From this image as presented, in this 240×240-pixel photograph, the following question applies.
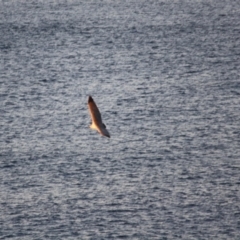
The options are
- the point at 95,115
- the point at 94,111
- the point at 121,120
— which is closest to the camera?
the point at 94,111

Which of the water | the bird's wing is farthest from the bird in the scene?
the water

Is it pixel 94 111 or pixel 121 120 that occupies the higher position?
pixel 121 120

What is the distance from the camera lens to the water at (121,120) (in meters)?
65.8

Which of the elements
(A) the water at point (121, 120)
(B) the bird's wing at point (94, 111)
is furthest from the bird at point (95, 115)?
(A) the water at point (121, 120)

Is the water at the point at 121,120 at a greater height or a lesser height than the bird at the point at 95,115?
greater

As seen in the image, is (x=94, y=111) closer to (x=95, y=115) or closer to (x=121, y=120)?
(x=95, y=115)

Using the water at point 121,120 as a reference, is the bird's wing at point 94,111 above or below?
below

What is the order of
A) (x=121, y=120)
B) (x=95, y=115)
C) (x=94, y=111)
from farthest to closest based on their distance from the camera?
(x=121, y=120)
(x=95, y=115)
(x=94, y=111)

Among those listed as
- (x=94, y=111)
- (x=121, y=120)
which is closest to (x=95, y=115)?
(x=94, y=111)

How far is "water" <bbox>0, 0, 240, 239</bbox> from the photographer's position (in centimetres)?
6575

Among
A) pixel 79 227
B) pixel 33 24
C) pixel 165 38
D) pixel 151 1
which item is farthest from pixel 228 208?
pixel 151 1

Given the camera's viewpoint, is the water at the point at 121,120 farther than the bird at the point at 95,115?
Yes

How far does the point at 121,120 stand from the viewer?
88188 mm

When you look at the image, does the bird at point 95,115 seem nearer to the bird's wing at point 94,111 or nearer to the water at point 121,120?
the bird's wing at point 94,111
